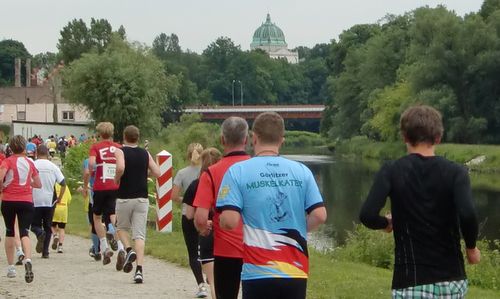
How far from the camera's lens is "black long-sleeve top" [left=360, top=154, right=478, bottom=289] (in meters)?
5.95

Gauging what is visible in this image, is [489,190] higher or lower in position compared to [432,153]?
lower

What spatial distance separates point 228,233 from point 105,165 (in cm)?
655

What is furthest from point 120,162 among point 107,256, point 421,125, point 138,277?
point 421,125

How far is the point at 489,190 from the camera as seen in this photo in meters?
47.4

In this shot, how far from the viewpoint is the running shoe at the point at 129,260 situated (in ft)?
42.7

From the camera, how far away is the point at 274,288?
6.46 metres

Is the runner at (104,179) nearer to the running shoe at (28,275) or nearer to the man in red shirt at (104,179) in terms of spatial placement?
the man in red shirt at (104,179)

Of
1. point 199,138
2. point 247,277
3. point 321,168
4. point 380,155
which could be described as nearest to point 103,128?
point 247,277

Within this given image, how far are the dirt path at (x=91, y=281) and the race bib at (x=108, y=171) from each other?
122 cm

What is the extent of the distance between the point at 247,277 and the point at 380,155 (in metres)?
77.2

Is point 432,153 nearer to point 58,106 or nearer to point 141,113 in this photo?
point 141,113

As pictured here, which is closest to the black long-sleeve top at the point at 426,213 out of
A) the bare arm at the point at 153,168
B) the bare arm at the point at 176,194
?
the bare arm at the point at 176,194

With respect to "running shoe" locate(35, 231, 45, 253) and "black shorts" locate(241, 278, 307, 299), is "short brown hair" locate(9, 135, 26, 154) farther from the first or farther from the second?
"black shorts" locate(241, 278, 307, 299)

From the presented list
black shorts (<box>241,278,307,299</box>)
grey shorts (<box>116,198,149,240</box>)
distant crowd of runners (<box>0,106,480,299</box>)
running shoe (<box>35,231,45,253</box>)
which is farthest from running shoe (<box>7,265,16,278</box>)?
black shorts (<box>241,278,307,299</box>)
